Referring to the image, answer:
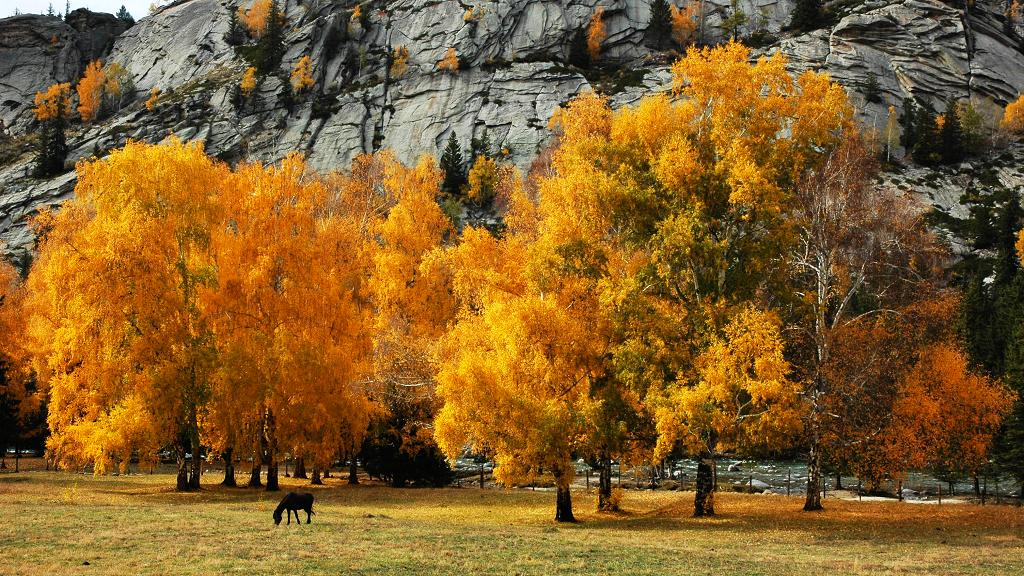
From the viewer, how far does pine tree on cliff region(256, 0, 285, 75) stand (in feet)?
450

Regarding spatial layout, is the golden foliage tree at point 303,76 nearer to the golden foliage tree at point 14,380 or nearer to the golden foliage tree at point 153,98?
the golden foliage tree at point 153,98

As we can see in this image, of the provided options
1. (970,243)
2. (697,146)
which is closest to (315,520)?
(697,146)

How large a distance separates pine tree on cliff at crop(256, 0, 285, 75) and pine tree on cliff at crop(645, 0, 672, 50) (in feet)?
219

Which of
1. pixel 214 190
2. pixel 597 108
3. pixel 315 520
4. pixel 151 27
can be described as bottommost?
pixel 315 520

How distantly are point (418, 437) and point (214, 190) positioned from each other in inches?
581

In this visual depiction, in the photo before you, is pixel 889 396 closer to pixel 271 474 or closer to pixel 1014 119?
pixel 271 474

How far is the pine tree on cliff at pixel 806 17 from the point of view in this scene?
12825 centimetres

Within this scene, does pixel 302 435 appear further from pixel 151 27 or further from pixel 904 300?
pixel 151 27

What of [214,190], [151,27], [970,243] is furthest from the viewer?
[151,27]

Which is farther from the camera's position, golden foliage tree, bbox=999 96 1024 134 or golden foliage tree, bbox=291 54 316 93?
golden foliage tree, bbox=291 54 316 93

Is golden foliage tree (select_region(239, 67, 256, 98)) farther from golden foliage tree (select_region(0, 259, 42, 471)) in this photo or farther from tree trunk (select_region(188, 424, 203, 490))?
tree trunk (select_region(188, 424, 203, 490))

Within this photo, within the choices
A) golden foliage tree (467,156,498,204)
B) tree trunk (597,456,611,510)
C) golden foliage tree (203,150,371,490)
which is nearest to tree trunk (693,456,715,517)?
tree trunk (597,456,611,510)

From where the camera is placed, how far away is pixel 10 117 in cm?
15350

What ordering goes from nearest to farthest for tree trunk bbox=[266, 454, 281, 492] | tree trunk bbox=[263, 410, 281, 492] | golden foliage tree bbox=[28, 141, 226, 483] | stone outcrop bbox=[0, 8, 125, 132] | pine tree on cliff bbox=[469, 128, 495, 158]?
golden foliage tree bbox=[28, 141, 226, 483]
tree trunk bbox=[263, 410, 281, 492]
tree trunk bbox=[266, 454, 281, 492]
pine tree on cliff bbox=[469, 128, 495, 158]
stone outcrop bbox=[0, 8, 125, 132]
